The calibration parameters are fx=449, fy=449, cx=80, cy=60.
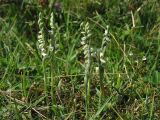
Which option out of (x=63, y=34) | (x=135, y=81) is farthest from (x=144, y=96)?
(x=63, y=34)

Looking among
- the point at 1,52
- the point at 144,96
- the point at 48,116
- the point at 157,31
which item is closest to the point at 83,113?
the point at 48,116

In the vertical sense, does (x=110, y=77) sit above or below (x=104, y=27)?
below

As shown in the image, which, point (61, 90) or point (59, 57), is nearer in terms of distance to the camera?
point (61, 90)

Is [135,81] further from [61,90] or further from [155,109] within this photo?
[61,90]

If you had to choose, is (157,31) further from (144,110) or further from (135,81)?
(144,110)

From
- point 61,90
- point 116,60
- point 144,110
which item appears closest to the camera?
point 144,110

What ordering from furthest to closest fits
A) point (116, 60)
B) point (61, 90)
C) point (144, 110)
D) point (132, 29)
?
point (132, 29)
point (116, 60)
point (61, 90)
point (144, 110)
